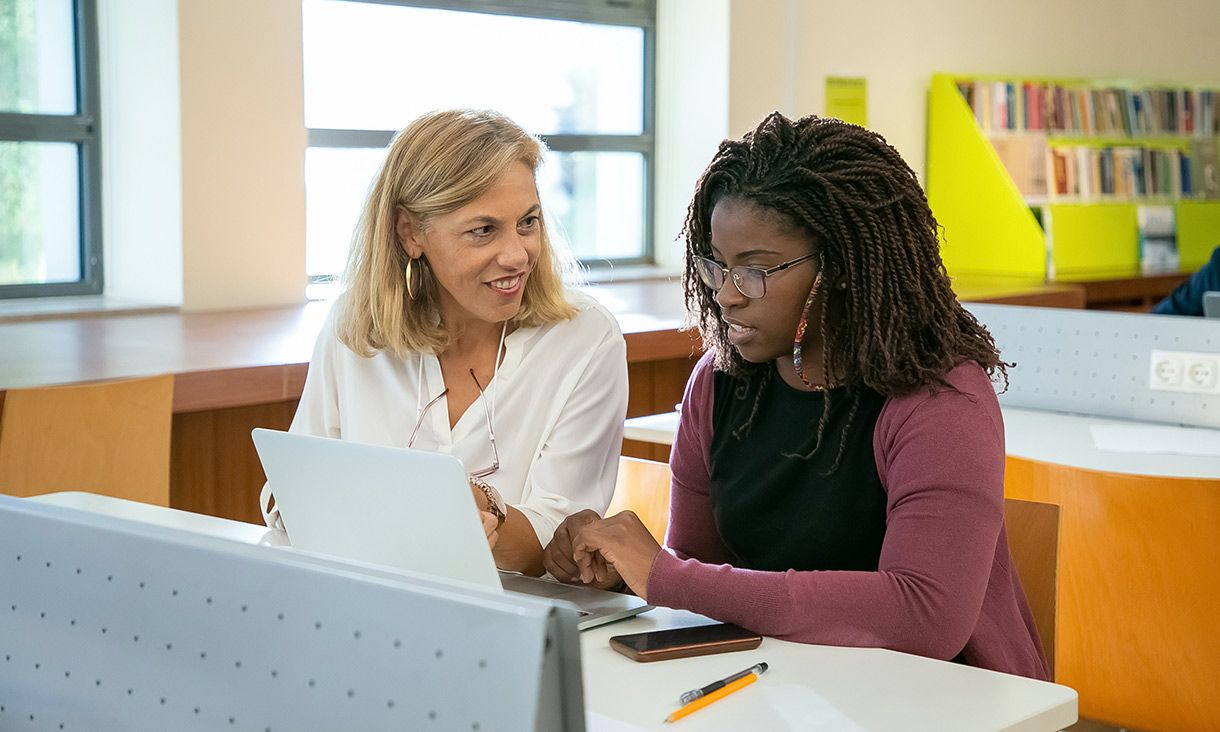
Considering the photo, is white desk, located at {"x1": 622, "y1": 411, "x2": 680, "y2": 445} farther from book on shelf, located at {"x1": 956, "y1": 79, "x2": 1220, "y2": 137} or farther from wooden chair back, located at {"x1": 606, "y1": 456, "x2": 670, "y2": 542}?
book on shelf, located at {"x1": 956, "y1": 79, "x2": 1220, "y2": 137}

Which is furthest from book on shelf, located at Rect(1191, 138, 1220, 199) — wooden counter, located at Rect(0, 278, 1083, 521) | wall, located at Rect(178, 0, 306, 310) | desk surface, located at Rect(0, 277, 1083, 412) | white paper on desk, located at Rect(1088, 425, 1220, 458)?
wall, located at Rect(178, 0, 306, 310)

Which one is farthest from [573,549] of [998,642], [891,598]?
[998,642]

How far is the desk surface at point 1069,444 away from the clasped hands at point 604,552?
2.60ft

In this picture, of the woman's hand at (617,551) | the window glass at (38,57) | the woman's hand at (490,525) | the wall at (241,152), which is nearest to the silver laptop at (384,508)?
the woman's hand at (617,551)

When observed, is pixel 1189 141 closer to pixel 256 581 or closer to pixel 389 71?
pixel 389 71

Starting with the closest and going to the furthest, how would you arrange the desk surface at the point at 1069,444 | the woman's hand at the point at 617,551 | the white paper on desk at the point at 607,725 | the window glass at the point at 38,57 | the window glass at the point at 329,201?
the white paper on desk at the point at 607,725 → the woman's hand at the point at 617,551 → the desk surface at the point at 1069,444 → the window glass at the point at 38,57 → the window glass at the point at 329,201

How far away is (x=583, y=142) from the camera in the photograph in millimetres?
4734

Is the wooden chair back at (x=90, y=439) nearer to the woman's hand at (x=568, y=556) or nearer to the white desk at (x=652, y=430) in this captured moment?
the white desk at (x=652, y=430)

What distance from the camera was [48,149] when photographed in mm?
3494

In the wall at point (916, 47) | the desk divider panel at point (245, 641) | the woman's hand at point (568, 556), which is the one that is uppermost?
the wall at point (916, 47)

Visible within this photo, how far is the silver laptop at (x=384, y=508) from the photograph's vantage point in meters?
1.10

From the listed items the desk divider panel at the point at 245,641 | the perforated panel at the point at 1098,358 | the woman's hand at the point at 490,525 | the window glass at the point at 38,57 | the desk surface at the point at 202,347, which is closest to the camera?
the desk divider panel at the point at 245,641

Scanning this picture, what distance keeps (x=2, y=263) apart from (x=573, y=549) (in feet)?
8.76

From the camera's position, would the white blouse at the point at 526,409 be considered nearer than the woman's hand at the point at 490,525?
No
